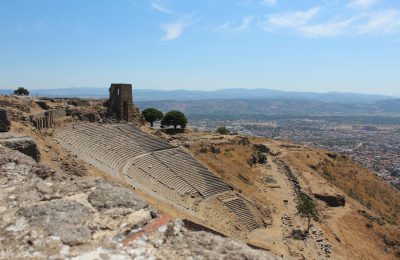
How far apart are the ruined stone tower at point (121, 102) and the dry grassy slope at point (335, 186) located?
367 inches

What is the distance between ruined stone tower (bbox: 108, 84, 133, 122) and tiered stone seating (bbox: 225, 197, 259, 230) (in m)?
19.7

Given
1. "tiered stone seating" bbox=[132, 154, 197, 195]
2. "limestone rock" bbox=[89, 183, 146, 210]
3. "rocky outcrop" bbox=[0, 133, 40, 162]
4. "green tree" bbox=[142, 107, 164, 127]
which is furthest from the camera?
"green tree" bbox=[142, 107, 164, 127]

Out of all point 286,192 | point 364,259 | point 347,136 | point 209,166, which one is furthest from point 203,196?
point 347,136

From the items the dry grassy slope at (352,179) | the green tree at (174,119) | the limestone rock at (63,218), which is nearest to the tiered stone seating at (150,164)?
the green tree at (174,119)

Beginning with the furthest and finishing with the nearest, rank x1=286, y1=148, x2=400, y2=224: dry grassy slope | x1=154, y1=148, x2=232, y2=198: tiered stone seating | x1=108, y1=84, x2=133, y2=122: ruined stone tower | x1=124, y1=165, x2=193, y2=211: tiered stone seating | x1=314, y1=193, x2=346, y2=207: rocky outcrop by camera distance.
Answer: x1=108, y1=84, x2=133, y2=122: ruined stone tower
x1=286, y1=148, x2=400, y2=224: dry grassy slope
x1=314, y1=193, x2=346, y2=207: rocky outcrop
x1=154, y1=148, x2=232, y2=198: tiered stone seating
x1=124, y1=165, x2=193, y2=211: tiered stone seating

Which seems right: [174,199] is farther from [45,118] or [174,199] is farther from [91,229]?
[91,229]

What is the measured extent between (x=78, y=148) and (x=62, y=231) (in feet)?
81.8

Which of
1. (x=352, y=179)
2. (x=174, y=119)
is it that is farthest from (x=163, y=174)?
(x=352, y=179)

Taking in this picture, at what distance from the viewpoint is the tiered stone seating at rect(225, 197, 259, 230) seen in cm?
2915

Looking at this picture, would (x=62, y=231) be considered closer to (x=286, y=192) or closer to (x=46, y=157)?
(x=46, y=157)

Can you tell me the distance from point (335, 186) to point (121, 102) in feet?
84.1

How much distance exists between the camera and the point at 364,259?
2614cm

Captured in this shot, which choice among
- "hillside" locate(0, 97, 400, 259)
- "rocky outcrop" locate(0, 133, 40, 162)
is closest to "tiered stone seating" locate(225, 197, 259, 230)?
"hillside" locate(0, 97, 400, 259)

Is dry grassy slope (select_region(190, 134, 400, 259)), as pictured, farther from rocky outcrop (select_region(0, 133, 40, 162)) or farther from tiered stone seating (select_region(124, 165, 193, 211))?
rocky outcrop (select_region(0, 133, 40, 162))
